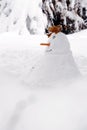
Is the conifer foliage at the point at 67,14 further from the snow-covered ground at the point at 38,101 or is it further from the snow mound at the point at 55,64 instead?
the snow mound at the point at 55,64

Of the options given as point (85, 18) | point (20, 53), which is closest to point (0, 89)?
point (20, 53)

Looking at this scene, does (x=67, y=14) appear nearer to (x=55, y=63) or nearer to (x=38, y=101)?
(x=55, y=63)

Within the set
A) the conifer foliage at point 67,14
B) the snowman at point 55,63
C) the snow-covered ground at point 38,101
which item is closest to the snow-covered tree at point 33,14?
the conifer foliage at point 67,14

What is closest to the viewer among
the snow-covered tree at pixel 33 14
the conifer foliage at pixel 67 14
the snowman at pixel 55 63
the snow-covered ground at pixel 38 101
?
the snow-covered ground at pixel 38 101

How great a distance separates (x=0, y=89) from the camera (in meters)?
2.80

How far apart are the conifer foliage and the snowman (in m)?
3.43

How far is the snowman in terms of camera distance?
2781 mm

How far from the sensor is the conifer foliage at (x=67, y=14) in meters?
6.31

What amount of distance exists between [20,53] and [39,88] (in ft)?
4.77

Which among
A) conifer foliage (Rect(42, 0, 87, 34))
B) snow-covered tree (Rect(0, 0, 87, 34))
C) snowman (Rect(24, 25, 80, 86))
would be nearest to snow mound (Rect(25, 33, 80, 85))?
snowman (Rect(24, 25, 80, 86))

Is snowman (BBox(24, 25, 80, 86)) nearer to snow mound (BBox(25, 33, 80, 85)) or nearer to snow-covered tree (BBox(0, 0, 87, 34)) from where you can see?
snow mound (BBox(25, 33, 80, 85))

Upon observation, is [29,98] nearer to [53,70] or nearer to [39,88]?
[39,88]

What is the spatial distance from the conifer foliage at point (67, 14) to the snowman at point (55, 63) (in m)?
3.43

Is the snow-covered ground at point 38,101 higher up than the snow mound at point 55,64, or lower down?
lower down
